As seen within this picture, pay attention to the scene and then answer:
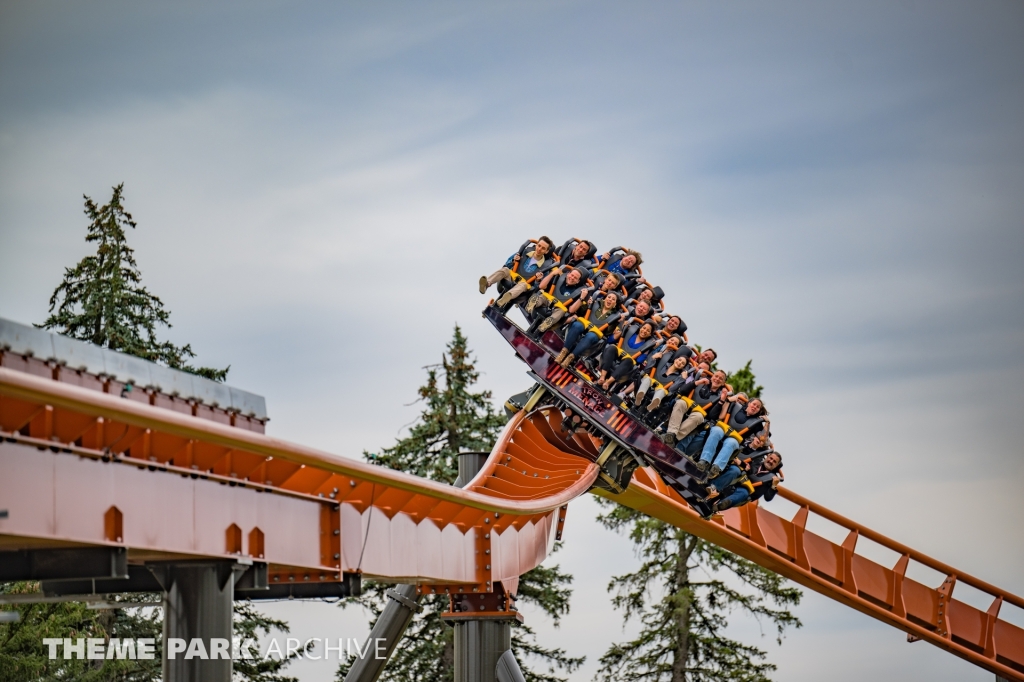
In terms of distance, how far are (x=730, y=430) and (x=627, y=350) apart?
1.37 metres

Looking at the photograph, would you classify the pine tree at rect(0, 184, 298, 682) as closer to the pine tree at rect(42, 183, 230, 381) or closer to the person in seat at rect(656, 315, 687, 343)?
the pine tree at rect(42, 183, 230, 381)

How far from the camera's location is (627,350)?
13.9m

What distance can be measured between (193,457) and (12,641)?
42.9 ft

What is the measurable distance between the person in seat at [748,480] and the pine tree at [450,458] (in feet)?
31.6

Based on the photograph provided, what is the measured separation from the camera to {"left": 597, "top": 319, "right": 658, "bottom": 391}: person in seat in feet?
45.3

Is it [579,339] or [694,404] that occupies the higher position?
[579,339]

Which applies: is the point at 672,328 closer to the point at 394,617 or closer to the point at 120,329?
the point at 394,617

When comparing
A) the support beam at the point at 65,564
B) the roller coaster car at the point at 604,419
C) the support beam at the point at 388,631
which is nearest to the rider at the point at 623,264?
the roller coaster car at the point at 604,419

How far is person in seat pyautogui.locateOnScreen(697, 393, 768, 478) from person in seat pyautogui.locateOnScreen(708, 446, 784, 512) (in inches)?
7.0

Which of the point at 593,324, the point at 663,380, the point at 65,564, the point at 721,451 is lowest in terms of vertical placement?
the point at 65,564

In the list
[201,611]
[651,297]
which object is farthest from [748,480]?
[201,611]

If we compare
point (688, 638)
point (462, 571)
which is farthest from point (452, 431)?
point (462, 571)

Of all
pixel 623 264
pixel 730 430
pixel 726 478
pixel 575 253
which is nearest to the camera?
pixel 730 430

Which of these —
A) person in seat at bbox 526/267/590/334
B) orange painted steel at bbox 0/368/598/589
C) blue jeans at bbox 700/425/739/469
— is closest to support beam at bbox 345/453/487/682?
orange painted steel at bbox 0/368/598/589
